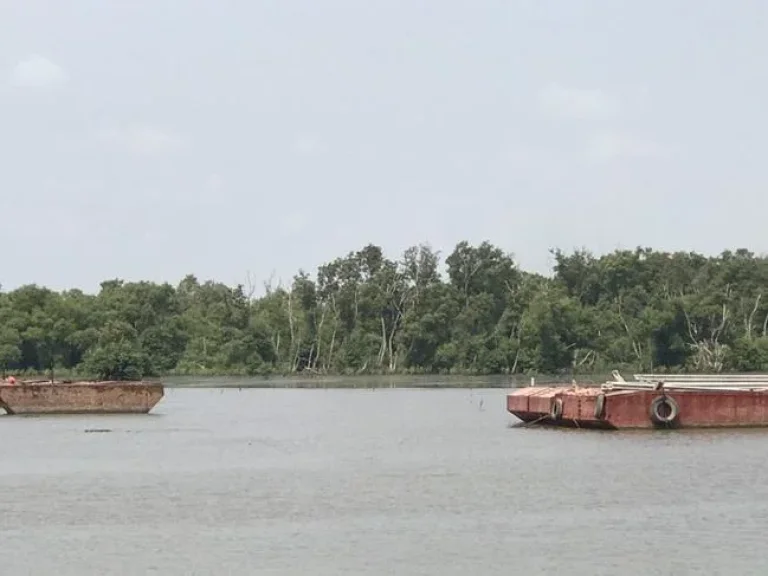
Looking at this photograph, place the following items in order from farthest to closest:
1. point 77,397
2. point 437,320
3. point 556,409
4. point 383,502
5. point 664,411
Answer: point 437,320
point 77,397
point 556,409
point 664,411
point 383,502

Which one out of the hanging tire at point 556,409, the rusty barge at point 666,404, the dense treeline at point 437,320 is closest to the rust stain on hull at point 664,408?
the rusty barge at point 666,404

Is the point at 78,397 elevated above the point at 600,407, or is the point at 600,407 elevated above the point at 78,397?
the point at 78,397

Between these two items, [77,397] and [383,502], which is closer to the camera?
[383,502]

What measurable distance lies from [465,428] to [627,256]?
87.6 metres

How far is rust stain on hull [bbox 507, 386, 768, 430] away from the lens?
161ft

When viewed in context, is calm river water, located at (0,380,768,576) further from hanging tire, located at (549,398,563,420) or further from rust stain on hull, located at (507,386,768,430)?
hanging tire, located at (549,398,563,420)

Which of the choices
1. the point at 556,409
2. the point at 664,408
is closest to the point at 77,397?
the point at 556,409

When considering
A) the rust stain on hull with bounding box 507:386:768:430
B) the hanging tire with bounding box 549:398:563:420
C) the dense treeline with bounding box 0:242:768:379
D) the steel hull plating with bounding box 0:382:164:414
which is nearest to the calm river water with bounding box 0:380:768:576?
the rust stain on hull with bounding box 507:386:768:430

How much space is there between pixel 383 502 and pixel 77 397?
33.9 meters

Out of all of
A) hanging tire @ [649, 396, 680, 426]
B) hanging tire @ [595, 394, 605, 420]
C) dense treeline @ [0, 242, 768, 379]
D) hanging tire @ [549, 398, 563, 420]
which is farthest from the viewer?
dense treeline @ [0, 242, 768, 379]

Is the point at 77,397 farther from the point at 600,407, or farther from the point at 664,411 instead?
the point at 664,411

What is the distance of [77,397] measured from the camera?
62.5m

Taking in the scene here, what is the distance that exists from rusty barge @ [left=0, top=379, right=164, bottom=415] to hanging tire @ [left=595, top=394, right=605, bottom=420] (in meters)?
23.0

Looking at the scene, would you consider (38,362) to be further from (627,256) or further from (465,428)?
(465,428)
